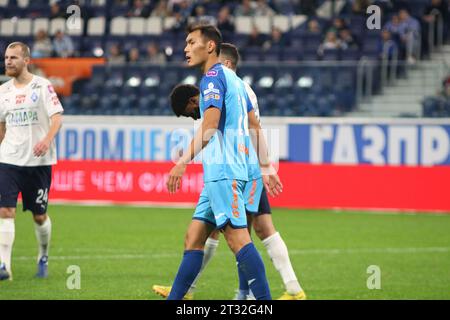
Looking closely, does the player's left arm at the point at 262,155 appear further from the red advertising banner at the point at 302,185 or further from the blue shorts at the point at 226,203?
the red advertising banner at the point at 302,185

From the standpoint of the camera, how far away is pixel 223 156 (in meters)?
7.42

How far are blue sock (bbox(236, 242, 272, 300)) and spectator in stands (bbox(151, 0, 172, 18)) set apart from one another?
64.5 ft

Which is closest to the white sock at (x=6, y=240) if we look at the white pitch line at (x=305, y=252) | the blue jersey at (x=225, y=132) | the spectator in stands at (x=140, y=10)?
the white pitch line at (x=305, y=252)

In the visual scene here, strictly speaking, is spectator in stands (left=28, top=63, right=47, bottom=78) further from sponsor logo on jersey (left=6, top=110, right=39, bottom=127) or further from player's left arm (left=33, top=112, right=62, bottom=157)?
player's left arm (left=33, top=112, right=62, bottom=157)

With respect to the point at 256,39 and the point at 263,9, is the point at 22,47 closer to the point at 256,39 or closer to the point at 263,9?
the point at 256,39

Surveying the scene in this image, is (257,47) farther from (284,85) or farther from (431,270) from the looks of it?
(431,270)

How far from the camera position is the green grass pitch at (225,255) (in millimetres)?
9789

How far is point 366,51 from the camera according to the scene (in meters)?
22.7

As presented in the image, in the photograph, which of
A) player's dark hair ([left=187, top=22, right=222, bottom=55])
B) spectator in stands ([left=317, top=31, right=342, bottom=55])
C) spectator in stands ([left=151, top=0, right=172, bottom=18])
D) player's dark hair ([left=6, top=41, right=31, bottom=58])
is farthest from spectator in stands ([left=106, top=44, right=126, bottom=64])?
player's dark hair ([left=187, top=22, right=222, bottom=55])

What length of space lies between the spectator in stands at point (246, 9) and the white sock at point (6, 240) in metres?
16.0

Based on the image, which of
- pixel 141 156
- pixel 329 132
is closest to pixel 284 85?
pixel 329 132

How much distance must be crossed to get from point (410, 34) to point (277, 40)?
3.37 meters
